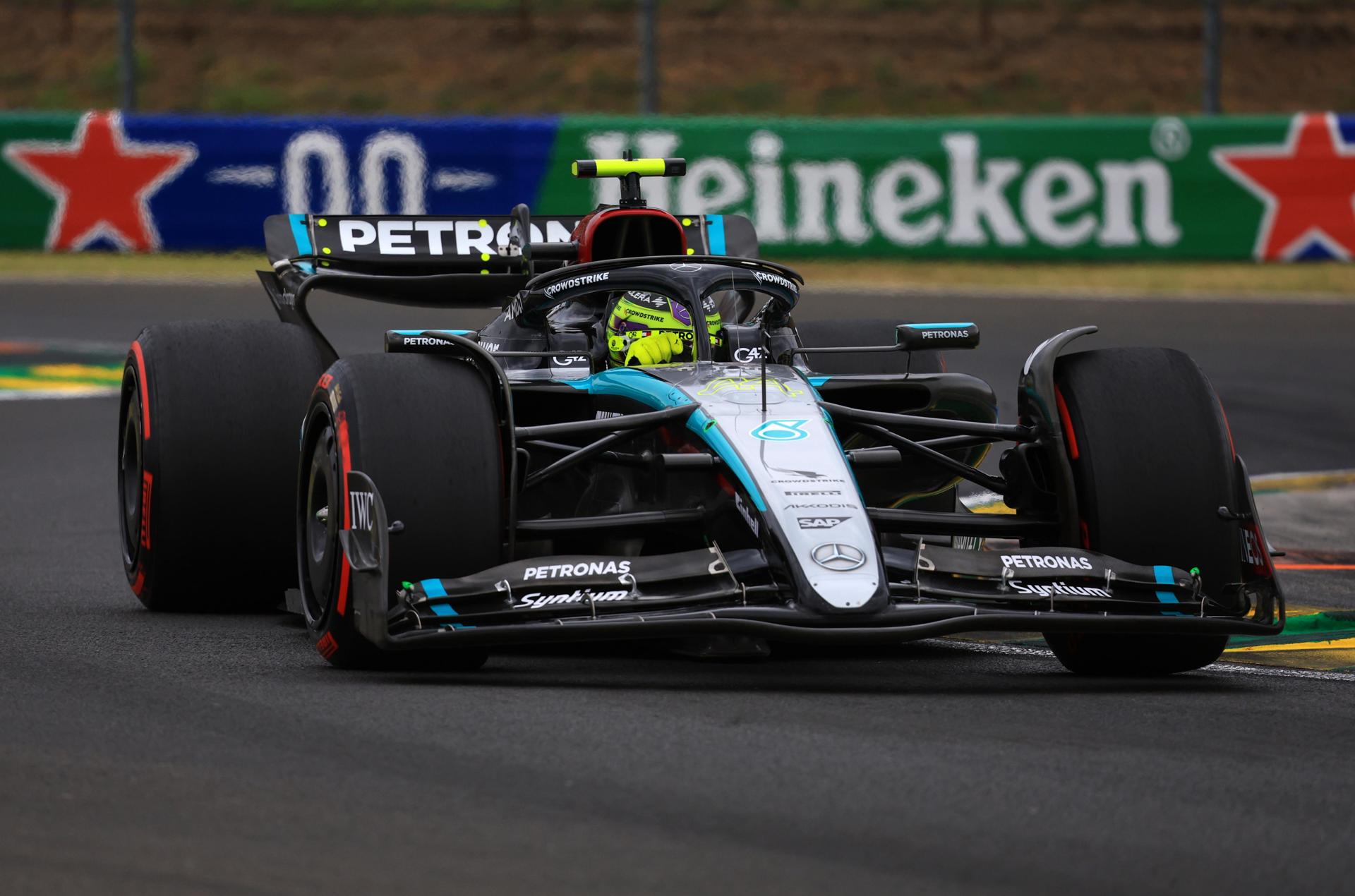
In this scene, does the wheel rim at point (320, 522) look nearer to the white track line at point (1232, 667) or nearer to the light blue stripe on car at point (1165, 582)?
the white track line at point (1232, 667)

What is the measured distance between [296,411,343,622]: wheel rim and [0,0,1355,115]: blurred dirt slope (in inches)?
1130

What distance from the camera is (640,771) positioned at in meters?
5.32

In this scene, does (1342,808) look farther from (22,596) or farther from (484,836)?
(22,596)

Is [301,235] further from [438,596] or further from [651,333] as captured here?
[438,596]

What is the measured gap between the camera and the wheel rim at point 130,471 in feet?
27.3

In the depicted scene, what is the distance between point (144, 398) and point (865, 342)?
114 inches

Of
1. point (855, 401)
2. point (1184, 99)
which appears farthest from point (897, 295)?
point (1184, 99)

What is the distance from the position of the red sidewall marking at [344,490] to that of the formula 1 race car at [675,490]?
1 centimetres

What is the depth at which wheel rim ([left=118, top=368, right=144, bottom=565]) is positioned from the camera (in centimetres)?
833

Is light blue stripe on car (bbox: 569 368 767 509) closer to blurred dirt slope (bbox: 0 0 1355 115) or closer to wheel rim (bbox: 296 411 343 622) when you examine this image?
wheel rim (bbox: 296 411 343 622)

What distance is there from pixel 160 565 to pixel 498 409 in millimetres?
1816

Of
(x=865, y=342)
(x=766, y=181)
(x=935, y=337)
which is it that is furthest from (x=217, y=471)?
(x=766, y=181)

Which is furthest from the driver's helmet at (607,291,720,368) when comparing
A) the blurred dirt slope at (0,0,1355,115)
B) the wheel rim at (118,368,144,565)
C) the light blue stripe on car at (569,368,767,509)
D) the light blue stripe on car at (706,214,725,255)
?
the blurred dirt slope at (0,0,1355,115)

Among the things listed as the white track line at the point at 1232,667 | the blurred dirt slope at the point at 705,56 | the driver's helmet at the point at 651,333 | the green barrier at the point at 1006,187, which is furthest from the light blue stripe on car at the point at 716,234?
the blurred dirt slope at the point at 705,56
